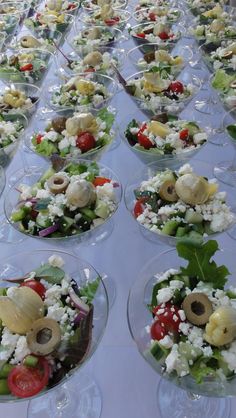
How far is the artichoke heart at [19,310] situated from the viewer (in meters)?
1.00

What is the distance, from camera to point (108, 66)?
223 centimetres

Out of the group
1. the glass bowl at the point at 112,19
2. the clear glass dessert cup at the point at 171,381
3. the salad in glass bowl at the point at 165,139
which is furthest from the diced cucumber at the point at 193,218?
the glass bowl at the point at 112,19

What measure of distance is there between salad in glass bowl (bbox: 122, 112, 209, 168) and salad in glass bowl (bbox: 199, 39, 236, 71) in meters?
0.50

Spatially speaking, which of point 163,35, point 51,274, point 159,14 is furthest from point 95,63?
point 51,274

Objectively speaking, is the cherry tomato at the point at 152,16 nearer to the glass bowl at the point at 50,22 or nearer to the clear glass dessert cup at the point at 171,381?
the glass bowl at the point at 50,22

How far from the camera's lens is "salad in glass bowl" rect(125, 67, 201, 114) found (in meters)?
1.76

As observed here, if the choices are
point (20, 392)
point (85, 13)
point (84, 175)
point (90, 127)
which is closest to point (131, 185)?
point (84, 175)

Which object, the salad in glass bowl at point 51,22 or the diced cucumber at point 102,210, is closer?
the diced cucumber at point 102,210

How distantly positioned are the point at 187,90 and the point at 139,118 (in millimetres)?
238

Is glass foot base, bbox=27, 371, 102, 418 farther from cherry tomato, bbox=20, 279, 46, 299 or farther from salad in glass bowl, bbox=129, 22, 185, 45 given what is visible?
A: salad in glass bowl, bbox=129, 22, 185, 45

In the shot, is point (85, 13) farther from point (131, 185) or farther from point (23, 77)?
point (131, 185)

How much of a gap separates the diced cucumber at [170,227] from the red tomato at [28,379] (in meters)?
0.49

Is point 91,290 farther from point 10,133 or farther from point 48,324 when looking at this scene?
point 10,133

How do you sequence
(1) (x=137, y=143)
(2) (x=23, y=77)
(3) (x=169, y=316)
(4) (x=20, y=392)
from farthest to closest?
(2) (x=23, y=77) < (1) (x=137, y=143) < (3) (x=169, y=316) < (4) (x=20, y=392)
